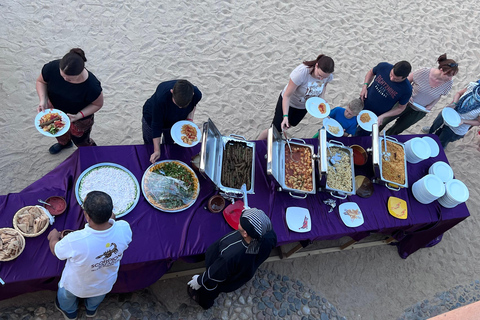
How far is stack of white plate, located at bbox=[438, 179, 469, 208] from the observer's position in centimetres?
397

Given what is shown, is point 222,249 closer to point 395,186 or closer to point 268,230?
point 268,230

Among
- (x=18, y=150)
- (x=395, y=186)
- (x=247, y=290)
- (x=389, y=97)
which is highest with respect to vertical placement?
(x=389, y=97)

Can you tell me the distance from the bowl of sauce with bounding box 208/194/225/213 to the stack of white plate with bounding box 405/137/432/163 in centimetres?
251

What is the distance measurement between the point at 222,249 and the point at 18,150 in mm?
3587

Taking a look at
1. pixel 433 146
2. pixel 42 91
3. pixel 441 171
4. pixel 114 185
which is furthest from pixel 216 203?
pixel 433 146

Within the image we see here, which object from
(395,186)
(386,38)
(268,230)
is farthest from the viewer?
(386,38)

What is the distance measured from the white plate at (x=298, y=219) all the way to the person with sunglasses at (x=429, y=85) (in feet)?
8.22

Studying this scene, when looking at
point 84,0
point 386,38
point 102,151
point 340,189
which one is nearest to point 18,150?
point 102,151

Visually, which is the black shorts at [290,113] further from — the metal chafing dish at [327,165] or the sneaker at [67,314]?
the sneaker at [67,314]

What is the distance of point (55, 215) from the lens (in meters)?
3.04

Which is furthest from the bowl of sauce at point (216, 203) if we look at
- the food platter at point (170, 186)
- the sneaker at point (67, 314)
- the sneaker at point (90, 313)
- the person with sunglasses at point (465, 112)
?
the person with sunglasses at point (465, 112)

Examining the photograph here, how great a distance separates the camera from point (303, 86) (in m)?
4.14

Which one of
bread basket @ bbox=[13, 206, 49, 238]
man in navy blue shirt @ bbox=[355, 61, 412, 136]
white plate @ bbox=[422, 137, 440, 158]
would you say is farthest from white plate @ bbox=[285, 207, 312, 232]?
bread basket @ bbox=[13, 206, 49, 238]

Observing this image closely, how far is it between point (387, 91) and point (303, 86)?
122cm
